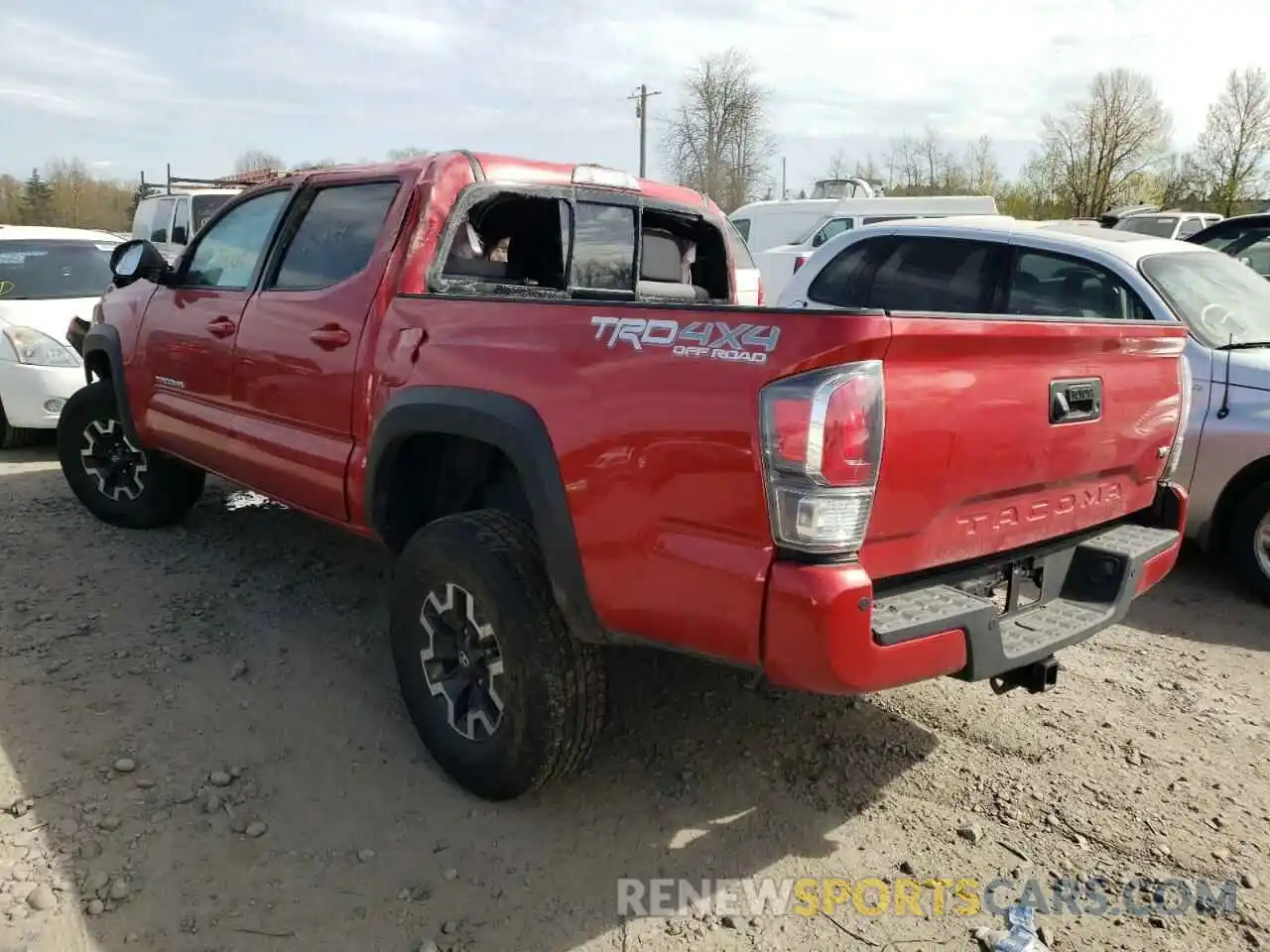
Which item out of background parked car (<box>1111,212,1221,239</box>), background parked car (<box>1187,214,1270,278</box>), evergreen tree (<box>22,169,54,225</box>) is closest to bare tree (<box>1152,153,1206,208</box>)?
background parked car (<box>1111,212,1221,239</box>)

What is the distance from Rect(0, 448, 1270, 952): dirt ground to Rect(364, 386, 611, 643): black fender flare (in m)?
0.76

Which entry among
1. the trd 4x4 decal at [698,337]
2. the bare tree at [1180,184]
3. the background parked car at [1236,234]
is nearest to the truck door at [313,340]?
the trd 4x4 decal at [698,337]

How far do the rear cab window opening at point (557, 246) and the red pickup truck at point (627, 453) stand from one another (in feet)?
0.04

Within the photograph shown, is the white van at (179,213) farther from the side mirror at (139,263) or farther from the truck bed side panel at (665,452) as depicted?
the truck bed side panel at (665,452)

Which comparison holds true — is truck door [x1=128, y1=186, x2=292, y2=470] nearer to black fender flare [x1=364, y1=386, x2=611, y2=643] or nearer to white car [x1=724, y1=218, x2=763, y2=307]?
black fender flare [x1=364, y1=386, x2=611, y2=643]

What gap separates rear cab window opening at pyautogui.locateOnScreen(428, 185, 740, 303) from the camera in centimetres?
355

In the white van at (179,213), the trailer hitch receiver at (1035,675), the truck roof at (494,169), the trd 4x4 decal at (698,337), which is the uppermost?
the white van at (179,213)

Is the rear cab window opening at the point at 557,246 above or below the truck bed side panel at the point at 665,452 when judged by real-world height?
above

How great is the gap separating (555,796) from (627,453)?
48.4 inches

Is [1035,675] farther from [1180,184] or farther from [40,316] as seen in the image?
[1180,184]

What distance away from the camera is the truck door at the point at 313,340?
340 centimetres

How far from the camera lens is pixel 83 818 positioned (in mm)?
2729

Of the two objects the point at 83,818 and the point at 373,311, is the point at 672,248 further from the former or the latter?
the point at 83,818

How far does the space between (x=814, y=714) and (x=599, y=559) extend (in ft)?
4.72
